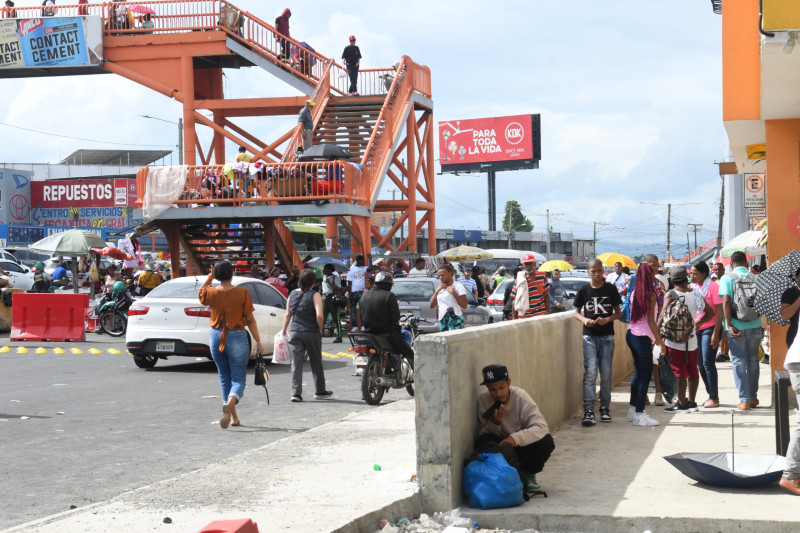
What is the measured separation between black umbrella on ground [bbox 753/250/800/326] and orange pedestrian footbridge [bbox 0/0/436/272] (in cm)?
1799

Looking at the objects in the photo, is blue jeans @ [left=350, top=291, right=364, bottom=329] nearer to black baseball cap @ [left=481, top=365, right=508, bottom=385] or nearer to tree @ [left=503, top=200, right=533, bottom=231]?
black baseball cap @ [left=481, top=365, right=508, bottom=385]

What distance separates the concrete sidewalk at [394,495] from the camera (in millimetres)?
6090

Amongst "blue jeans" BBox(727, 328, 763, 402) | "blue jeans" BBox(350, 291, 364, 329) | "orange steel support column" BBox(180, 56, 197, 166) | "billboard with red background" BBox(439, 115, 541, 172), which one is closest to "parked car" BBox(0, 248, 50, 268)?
"orange steel support column" BBox(180, 56, 197, 166)

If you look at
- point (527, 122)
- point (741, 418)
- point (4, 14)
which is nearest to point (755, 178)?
point (741, 418)

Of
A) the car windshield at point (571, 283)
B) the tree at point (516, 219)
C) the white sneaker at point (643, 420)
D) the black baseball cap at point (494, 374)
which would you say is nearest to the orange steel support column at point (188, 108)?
the car windshield at point (571, 283)

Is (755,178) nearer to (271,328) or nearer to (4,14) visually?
(271,328)

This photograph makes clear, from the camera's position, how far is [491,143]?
10662cm

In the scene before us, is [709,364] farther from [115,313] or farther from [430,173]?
[430,173]

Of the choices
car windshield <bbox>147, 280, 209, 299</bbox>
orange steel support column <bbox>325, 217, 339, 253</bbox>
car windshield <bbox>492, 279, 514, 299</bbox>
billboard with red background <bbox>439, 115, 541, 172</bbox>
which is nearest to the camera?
car windshield <bbox>147, 280, 209, 299</bbox>

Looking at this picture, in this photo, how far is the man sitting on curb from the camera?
23.1ft

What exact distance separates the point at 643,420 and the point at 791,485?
3.67 metres

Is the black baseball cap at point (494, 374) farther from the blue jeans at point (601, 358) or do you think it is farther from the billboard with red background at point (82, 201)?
the billboard with red background at point (82, 201)

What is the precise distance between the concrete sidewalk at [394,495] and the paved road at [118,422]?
67 cm

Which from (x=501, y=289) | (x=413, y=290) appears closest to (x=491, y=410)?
(x=413, y=290)
